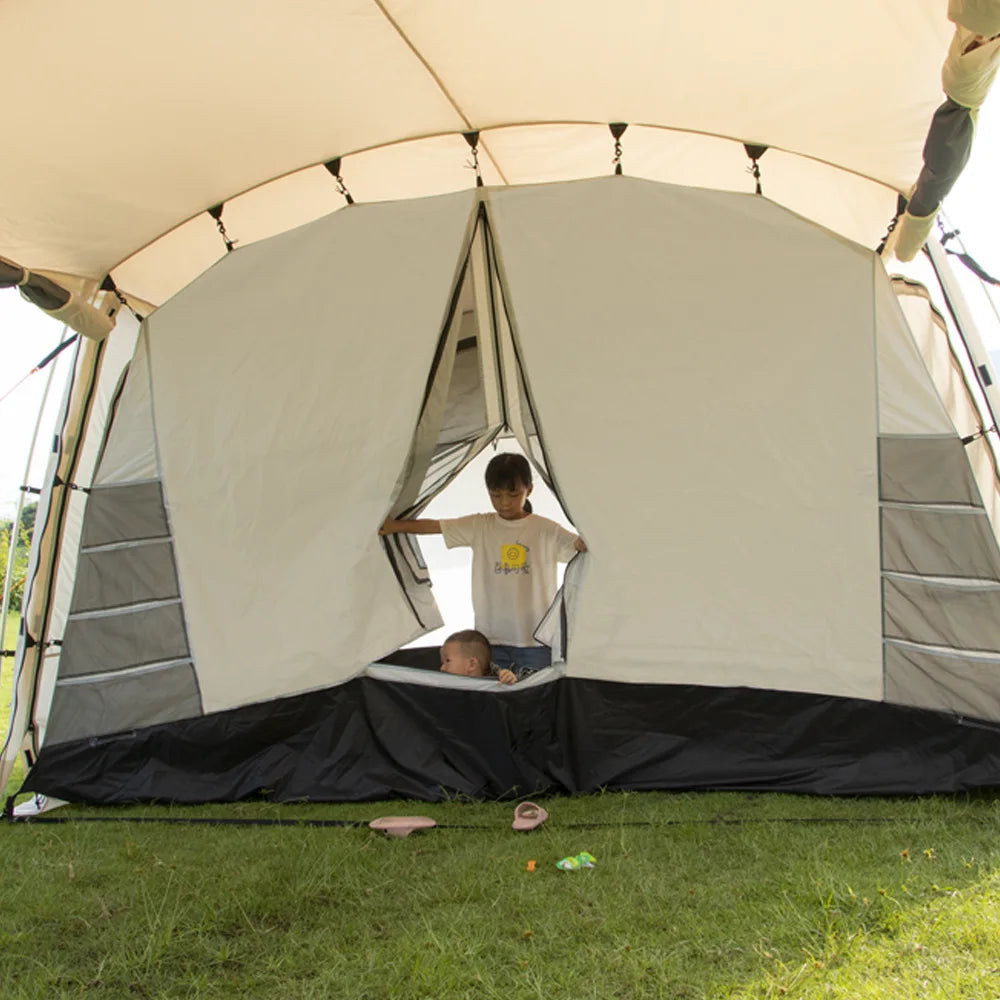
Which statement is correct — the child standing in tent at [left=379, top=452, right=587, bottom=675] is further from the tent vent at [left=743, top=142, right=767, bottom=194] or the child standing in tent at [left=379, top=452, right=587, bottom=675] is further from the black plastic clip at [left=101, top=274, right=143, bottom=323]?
the black plastic clip at [left=101, top=274, right=143, bottom=323]

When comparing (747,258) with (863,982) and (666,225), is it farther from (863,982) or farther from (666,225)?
(863,982)

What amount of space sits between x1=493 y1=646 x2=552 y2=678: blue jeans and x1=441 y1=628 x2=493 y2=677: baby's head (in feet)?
0.39

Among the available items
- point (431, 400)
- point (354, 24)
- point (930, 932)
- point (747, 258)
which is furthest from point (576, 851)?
point (354, 24)

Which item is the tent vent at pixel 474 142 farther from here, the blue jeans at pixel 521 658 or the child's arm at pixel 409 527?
the blue jeans at pixel 521 658

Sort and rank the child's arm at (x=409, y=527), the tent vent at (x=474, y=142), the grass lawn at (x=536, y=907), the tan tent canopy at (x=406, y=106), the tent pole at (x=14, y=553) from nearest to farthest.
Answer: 1. the grass lawn at (x=536, y=907)
2. the tan tent canopy at (x=406, y=106)
3. the tent pole at (x=14, y=553)
4. the child's arm at (x=409, y=527)
5. the tent vent at (x=474, y=142)

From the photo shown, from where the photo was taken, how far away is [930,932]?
204 centimetres

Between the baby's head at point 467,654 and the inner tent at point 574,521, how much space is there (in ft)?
0.93

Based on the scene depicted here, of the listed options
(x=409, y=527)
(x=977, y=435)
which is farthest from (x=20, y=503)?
(x=977, y=435)

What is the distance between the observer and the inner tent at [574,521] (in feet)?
10.6

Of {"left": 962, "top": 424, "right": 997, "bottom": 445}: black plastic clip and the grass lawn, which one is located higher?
{"left": 962, "top": 424, "right": 997, "bottom": 445}: black plastic clip

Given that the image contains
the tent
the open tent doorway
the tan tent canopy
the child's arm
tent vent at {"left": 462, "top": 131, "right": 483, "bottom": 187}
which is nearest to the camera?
the tan tent canopy

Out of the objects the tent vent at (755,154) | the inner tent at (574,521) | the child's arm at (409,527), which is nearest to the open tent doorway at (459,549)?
the child's arm at (409,527)

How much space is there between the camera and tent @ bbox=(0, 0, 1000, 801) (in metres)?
3.18

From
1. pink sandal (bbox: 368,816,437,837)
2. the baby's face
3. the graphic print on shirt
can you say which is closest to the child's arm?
the graphic print on shirt
